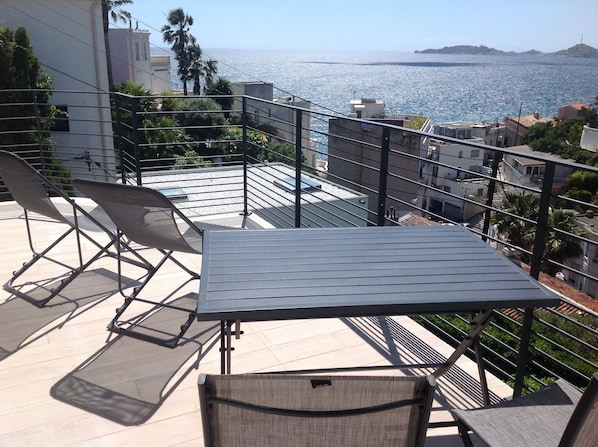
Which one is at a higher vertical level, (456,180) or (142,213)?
(142,213)

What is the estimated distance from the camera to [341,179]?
3.60 meters

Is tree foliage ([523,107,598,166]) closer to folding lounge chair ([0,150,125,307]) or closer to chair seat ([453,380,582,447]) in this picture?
folding lounge chair ([0,150,125,307])

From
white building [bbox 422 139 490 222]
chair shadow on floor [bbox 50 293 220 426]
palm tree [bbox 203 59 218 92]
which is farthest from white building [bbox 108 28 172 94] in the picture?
chair shadow on floor [bbox 50 293 220 426]

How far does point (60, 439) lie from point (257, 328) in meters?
1.27

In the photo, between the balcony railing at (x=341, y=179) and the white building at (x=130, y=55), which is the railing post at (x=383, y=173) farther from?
the white building at (x=130, y=55)

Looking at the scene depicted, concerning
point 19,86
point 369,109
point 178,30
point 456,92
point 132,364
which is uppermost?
point 178,30

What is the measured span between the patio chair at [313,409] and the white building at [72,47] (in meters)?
17.9

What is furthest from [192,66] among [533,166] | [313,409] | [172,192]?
[313,409]

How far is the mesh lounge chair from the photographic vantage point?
113 inches

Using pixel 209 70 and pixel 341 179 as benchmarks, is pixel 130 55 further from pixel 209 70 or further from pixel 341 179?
pixel 341 179

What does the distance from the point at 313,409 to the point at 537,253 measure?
5.27 feet

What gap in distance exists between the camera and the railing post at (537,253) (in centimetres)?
219

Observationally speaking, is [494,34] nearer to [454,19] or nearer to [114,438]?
[454,19]

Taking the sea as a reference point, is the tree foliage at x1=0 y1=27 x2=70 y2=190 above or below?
above
